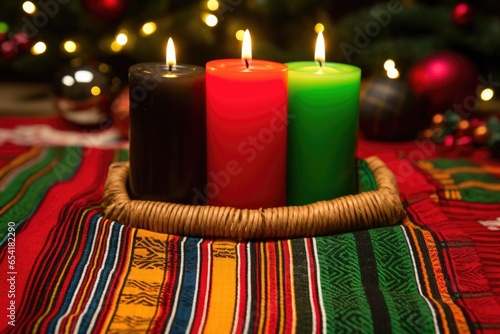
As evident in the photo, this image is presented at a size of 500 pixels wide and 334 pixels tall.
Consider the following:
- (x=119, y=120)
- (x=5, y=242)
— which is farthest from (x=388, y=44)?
(x=5, y=242)

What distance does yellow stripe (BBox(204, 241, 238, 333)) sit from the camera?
0.55 m

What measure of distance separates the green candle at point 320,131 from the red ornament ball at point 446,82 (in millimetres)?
654

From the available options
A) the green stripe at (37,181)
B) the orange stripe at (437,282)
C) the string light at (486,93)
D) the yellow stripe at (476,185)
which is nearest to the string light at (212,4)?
the green stripe at (37,181)

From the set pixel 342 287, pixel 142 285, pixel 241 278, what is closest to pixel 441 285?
pixel 342 287

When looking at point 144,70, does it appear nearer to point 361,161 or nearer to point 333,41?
point 361,161

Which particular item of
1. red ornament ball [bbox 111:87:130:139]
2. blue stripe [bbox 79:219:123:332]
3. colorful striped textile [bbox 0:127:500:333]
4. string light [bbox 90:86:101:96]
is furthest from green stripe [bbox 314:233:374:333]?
string light [bbox 90:86:101:96]

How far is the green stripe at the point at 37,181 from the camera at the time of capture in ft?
2.56

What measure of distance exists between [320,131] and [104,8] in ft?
2.71

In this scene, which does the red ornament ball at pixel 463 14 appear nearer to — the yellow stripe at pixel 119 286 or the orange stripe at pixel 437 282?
the orange stripe at pixel 437 282

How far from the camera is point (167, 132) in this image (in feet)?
2.29

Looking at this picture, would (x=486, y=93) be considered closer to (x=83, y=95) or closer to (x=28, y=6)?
(x=83, y=95)

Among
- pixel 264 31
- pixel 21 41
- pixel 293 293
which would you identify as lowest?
pixel 293 293

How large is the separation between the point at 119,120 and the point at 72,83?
152 millimetres

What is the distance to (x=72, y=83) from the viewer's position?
1.29 meters
